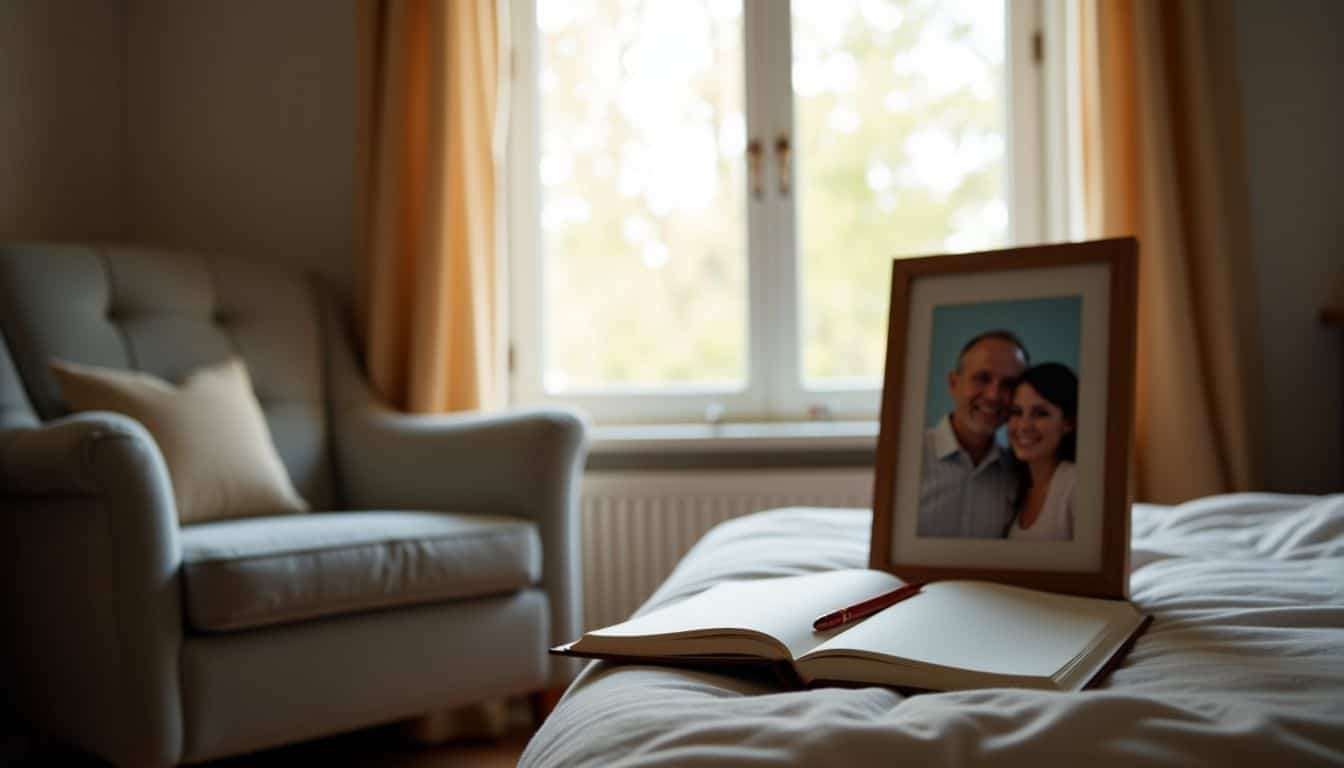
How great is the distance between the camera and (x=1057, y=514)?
987 mm

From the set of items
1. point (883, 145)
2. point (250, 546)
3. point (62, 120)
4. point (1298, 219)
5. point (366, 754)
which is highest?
point (62, 120)

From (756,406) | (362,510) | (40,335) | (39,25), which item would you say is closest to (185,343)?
(40,335)

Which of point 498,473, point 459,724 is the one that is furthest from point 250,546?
point 459,724

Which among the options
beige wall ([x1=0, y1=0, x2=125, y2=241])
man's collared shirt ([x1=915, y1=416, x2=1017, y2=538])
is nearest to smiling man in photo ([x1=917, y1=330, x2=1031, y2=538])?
man's collared shirt ([x1=915, y1=416, x2=1017, y2=538])

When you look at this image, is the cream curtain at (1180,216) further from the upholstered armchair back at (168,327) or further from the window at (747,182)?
the upholstered armchair back at (168,327)

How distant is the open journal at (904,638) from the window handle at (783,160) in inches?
81.3

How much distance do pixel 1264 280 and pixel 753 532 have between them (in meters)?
1.93

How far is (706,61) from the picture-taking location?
291 centimetres

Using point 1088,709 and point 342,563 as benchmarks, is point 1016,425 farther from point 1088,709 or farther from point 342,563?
point 342,563

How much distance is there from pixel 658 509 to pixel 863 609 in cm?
185

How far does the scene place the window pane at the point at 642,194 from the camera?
291 centimetres

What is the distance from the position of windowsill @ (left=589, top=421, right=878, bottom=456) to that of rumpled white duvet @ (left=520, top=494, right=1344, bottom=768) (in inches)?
64.9

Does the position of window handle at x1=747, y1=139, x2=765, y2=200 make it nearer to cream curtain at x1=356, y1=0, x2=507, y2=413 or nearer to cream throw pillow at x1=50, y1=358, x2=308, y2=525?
cream curtain at x1=356, y1=0, x2=507, y2=413

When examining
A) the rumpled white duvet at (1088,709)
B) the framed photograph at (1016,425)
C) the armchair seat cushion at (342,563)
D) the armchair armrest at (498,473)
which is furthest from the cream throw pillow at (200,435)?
the framed photograph at (1016,425)
